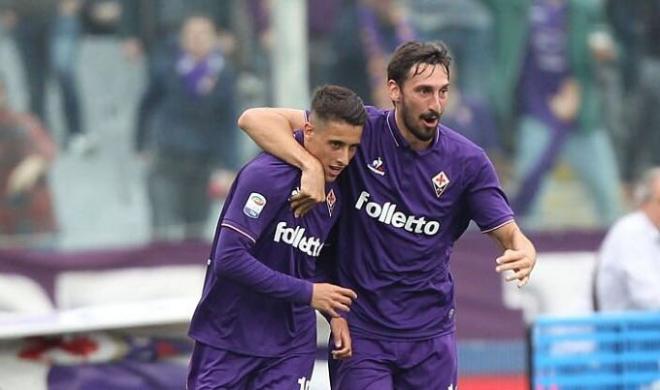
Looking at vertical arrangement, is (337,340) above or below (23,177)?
below

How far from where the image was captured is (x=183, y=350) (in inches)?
313

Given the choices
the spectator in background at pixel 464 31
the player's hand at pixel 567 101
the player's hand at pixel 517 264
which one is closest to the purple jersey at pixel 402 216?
the player's hand at pixel 517 264

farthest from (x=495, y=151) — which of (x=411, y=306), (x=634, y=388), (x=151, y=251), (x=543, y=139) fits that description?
(x=411, y=306)

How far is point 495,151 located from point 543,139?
0.39 metres

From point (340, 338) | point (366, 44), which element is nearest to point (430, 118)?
point (340, 338)

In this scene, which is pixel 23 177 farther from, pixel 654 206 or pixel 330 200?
pixel 330 200

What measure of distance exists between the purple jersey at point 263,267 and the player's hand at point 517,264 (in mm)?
720

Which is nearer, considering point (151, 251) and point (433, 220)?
point (433, 220)

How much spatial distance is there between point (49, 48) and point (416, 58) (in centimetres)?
514

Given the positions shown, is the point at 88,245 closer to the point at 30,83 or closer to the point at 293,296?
the point at 30,83

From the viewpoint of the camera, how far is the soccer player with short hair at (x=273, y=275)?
5.65 meters

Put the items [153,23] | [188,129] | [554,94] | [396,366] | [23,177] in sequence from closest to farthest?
[396,366], [23,177], [153,23], [188,129], [554,94]

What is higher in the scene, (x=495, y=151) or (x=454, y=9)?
(x=454, y=9)

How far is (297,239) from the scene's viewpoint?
5809 millimetres
